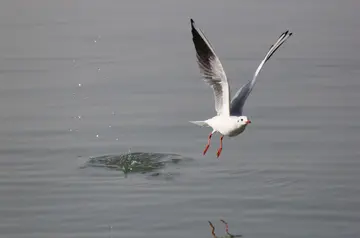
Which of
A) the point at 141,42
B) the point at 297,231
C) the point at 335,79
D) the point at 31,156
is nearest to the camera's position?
the point at 297,231

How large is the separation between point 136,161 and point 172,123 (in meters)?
2.01

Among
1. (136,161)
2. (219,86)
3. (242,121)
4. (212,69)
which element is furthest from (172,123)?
(242,121)

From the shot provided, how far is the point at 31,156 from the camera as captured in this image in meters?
12.4

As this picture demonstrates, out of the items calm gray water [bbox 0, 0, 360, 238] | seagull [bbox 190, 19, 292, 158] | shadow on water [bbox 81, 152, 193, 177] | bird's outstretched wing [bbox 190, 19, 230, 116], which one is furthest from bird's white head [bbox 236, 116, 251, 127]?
shadow on water [bbox 81, 152, 193, 177]

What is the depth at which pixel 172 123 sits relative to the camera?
14.2 meters

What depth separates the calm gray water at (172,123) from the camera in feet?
33.0

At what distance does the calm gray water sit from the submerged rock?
213 mm

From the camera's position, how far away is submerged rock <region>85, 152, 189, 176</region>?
12.0 metres

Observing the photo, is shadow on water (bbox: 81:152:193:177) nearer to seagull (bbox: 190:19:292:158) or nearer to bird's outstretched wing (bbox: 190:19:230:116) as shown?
seagull (bbox: 190:19:292:158)

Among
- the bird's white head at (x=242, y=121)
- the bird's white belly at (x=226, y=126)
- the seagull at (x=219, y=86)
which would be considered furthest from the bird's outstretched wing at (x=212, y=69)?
the bird's white head at (x=242, y=121)

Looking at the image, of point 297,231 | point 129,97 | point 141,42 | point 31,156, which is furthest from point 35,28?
A: point 297,231

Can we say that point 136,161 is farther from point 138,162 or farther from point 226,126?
point 226,126

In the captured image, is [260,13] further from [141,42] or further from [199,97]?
[199,97]

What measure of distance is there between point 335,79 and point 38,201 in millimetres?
7791
